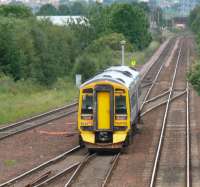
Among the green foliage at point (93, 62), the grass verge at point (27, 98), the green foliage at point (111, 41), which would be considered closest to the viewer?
the grass verge at point (27, 98)

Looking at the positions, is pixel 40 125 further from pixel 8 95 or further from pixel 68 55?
pixel 68 55

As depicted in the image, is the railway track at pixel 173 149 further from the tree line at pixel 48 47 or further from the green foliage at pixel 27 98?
the tree line at pixel 48 47

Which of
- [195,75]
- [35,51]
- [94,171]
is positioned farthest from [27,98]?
[195,75]

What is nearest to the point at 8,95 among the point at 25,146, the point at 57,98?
the point at 57,98

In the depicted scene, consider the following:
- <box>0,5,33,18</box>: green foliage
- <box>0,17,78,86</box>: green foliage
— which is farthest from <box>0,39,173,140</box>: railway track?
<box>0,5,33,18</box>: green foliage

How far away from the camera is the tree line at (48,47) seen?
50.3m

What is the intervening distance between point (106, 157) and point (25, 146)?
3638 mm

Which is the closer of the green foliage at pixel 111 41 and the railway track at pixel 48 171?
the railway track at pixel 48 171

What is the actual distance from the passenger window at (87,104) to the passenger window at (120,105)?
82 cm

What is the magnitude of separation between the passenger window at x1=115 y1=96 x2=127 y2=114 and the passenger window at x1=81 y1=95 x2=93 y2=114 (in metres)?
0.82

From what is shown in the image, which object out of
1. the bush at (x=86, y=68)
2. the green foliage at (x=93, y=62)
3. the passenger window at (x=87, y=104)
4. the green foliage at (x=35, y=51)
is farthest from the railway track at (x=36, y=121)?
the bush at (x=86, y=68)

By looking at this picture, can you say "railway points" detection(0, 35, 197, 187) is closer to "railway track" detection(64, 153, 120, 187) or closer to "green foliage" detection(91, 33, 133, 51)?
"railway track" detection(64, 153, 120, 187)

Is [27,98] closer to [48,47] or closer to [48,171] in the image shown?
[48,47]

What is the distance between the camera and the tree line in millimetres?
50281
